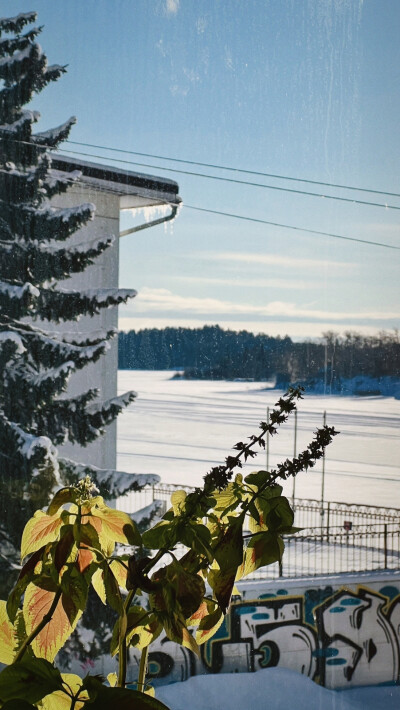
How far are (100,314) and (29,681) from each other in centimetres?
144

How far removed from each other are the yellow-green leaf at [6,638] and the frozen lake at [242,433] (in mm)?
823

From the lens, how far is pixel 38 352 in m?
1.60

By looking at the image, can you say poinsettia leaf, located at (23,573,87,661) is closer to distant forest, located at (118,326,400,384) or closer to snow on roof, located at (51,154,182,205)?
distant forest, located at (118,326,400,384)

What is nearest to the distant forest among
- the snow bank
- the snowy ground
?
the snow bank

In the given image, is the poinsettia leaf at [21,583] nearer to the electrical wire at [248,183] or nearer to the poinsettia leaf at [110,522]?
the poinsettia leaf at [110,522]

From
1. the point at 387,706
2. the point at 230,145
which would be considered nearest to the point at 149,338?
the point at 230,145

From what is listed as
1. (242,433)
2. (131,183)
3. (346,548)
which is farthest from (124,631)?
(346,548)

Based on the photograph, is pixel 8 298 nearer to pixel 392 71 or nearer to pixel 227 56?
pixel 227 56

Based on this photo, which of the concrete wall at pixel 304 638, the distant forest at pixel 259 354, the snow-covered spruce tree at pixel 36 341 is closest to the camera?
the distant forest at pixel 259 354

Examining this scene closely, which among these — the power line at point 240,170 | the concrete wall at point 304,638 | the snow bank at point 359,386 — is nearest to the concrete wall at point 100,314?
the power line at point 240,170

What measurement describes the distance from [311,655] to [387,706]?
4.92 ft

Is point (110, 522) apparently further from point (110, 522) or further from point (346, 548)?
point (346, 548)

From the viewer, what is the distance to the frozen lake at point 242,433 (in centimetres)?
121

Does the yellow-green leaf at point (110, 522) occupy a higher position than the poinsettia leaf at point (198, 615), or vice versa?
the yellow-green leaf at point (110, 522)
